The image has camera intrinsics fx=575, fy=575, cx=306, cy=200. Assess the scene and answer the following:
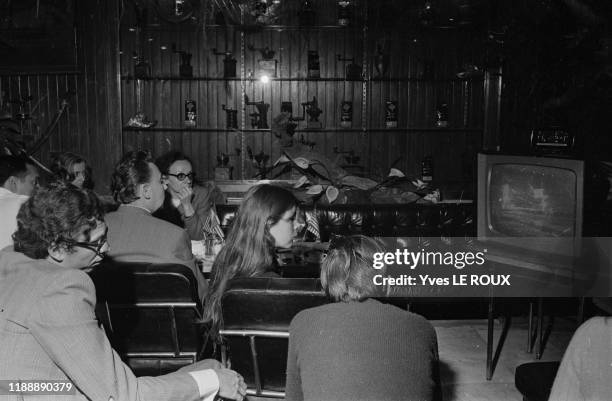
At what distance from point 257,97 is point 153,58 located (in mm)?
1425

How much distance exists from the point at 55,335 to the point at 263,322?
864mm

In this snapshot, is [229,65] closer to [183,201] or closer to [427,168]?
[427,168]

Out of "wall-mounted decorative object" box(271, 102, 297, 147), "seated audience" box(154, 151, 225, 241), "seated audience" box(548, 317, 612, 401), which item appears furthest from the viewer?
"wall-mounted decorative object" box(271, 102, 297, 147)

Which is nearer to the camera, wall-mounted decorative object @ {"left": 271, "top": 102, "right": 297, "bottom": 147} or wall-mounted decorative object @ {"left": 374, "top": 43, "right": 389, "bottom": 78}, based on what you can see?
wall-mounted decorative object @ {"left": 271, "top": 102, "right": 297, "bottom": 147}

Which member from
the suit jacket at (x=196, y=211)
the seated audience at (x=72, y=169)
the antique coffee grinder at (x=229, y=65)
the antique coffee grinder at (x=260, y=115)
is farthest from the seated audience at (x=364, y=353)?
the antique coffee grinder at (x=229, y=65)

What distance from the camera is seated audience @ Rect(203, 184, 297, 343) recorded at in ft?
7.99

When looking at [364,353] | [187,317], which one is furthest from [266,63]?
[364,353]

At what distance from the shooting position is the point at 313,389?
1580 mm

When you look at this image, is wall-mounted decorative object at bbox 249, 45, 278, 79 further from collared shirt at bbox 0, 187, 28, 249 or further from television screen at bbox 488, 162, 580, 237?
collared shirt at bbox 0, 187, 28, 249

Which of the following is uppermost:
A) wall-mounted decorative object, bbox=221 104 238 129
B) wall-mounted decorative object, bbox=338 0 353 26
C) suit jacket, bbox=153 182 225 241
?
wall-mounted decorative object, bbox=338 0 353 26

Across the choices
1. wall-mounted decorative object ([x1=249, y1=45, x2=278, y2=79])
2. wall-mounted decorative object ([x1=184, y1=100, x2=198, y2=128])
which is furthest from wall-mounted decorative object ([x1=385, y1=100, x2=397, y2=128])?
wall-mounted decorative object ([x1=184, y1=100, x2=198, y2=128])

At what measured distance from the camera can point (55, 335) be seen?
1.38 meters

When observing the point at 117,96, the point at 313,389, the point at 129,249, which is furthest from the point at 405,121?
the point at 313,389

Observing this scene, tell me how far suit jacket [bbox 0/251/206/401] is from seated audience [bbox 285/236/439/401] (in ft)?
1.66
